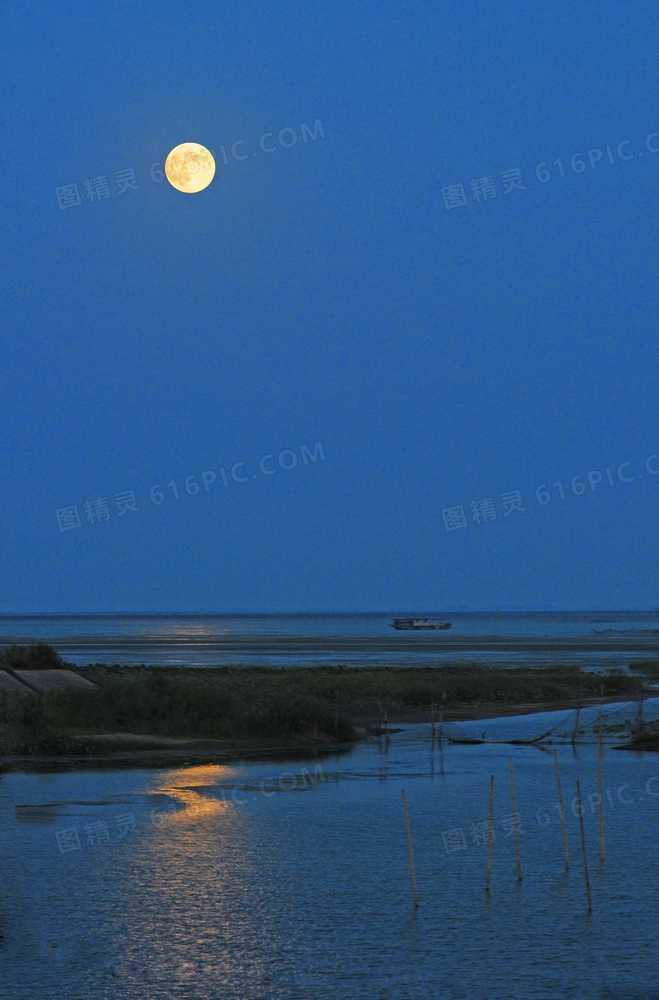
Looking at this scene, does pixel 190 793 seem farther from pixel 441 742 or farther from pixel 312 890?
pixel 441 742

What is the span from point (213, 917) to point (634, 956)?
6379 millimetres

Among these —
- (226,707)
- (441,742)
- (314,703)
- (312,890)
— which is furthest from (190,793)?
(441,742)

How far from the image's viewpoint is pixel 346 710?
2100 inches

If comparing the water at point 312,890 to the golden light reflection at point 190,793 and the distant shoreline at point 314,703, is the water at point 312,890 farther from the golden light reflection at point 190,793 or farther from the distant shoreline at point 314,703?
the distant shoreline at point 314,703

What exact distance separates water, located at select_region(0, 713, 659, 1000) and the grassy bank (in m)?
5.93

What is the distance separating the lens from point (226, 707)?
45.2 meters

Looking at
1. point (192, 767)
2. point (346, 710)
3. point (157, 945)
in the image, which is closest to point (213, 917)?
point (157, 945)

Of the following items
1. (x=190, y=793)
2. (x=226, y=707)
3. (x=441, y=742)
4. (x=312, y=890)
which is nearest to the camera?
(x=312, y=890)

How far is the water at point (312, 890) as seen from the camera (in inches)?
688

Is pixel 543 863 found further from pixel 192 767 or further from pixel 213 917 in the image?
pixel 192 767

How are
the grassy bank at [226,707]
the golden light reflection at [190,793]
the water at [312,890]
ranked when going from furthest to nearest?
the grassy bank at [226,707], the golden light reflection at [190,793], the water at [312,890]

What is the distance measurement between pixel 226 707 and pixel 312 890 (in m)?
22.8

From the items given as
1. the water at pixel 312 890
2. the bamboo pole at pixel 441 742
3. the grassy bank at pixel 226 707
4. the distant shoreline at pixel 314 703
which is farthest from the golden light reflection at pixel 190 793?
the bamboo pole at pixel 441 742

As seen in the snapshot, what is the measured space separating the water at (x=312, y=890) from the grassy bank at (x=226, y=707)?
5.93 metres
